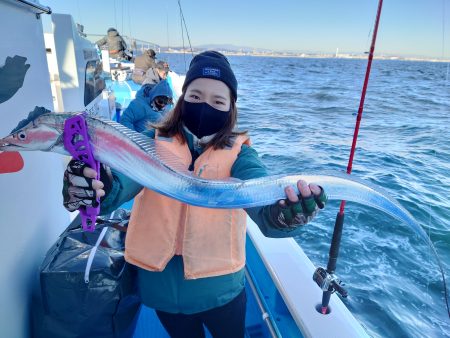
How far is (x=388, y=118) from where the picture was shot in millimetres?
14508

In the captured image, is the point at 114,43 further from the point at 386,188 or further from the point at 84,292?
the point at 84,292

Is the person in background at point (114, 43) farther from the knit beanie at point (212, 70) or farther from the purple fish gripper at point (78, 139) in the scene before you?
the purple fish gripper at point (78, 139)

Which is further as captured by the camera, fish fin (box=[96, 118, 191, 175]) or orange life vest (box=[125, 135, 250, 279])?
orange life vest (box=[125, 135, 250, 279])

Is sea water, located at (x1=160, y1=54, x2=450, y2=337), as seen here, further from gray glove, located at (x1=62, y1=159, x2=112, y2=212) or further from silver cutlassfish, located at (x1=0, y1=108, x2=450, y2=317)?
gray glove, located at (x1=62, y1=159, x2=112, y2=212)

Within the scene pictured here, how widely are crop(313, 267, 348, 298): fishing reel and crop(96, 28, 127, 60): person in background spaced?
1682 centimetres

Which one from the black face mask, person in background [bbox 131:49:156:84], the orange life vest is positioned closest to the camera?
the orange life vest

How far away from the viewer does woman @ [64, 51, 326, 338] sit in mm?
1862

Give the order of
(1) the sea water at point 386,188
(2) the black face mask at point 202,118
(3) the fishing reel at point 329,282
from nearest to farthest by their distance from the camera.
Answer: (2) the black face mask at point 202,118 → (3) the fishing reel at point 329,282 → (1) the sea water at point 386,188

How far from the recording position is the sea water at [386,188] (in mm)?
4422

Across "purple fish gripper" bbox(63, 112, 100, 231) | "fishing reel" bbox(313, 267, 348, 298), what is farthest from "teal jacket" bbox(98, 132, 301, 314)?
"fishing reel" bbox(313, 267, 348, 298)

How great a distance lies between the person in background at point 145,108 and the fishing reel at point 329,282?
144 inches

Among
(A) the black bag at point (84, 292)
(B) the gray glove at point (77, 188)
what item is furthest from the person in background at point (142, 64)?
(B) the gray glove at point (77, 188)

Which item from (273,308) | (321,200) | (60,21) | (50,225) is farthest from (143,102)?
(321,200)

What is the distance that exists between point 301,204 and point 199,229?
63 centimetres
